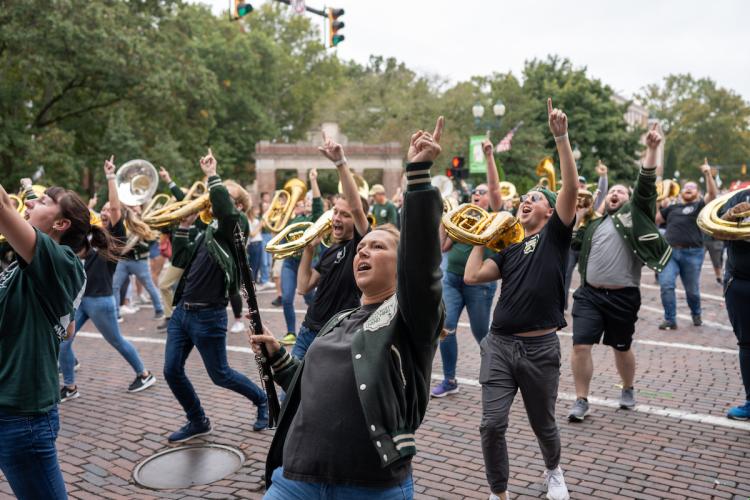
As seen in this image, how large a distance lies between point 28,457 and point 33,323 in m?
0.59

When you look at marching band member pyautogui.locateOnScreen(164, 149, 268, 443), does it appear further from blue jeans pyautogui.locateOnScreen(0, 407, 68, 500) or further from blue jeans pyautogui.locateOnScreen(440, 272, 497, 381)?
blue jeans pyautogui.locateOnScreen(0, 407, 68, 500)

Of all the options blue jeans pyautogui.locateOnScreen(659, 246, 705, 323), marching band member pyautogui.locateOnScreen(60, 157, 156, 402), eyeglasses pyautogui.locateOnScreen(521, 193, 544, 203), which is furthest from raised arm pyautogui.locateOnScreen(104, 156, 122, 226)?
blue jeans pyautogui.locateOnScreen(659, 246, 705, 323)

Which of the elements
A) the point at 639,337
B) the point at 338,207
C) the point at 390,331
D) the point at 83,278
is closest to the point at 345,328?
the point at 390,331

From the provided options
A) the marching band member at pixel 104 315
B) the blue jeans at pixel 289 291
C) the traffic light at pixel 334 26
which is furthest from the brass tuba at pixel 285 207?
the traffic light at pixel 334 26

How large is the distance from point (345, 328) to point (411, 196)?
0.67 metres

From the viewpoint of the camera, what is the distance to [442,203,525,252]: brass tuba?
430 cm

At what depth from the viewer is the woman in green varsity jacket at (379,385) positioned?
211 centimetres

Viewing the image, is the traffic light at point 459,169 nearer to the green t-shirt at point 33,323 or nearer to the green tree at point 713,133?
the green t-shirt at point 33,323

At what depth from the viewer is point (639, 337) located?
8.73m

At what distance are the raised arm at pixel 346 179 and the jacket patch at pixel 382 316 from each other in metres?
1.34

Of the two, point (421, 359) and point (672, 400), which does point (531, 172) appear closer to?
point (672, 400)

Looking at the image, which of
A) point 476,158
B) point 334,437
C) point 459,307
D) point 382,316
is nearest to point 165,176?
point 459,307

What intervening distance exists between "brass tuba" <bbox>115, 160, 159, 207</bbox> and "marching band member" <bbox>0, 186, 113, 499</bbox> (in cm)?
582

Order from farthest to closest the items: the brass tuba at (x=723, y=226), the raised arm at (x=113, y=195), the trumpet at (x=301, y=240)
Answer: the raised arm at (x=113, y=195) → the trumpet at (x=301, y=240) → the brass tuba at (x=723, y=226)
